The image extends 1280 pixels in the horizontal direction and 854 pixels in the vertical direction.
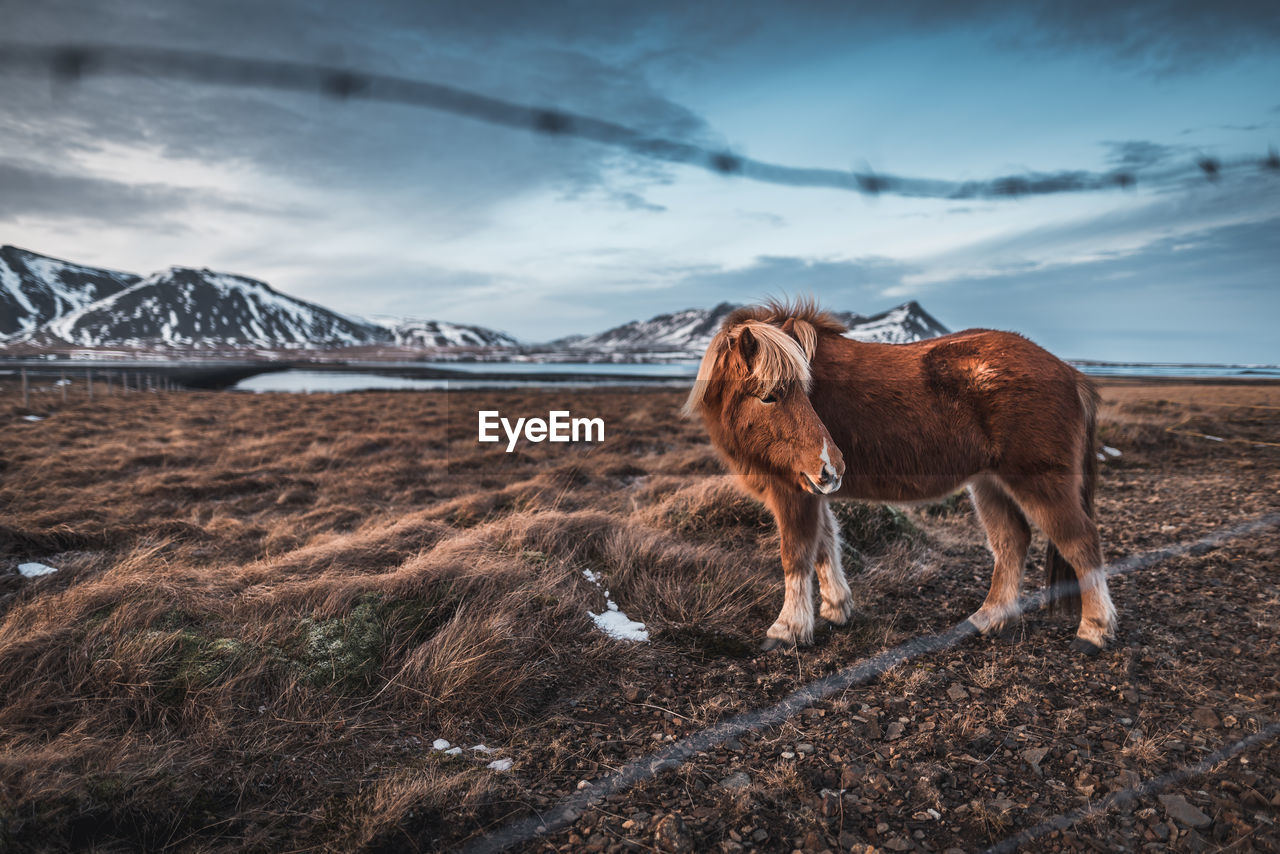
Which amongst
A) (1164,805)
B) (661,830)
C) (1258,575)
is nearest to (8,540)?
(661,830)

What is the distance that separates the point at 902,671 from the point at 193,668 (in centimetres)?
419

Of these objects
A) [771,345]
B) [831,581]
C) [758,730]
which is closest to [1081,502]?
[831,581]

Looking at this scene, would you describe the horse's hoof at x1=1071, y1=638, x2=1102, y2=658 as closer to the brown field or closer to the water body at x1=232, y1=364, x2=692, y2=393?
the brown field

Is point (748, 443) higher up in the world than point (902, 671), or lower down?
higher up

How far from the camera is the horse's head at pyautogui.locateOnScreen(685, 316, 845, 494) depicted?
3.64 meters

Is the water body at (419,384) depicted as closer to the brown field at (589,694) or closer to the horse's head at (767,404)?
the brown field at (589,694)

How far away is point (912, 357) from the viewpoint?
4.25 meters

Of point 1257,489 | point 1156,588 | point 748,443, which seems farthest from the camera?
point 1257,489

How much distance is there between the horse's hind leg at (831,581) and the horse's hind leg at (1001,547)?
3.09 ft

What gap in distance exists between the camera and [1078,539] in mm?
4059

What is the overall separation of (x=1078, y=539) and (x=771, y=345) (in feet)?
8.36

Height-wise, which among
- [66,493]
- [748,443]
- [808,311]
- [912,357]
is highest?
[808,311]

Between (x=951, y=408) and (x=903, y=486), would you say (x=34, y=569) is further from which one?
(x=951, y=408)

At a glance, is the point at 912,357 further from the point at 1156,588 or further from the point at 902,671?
the point at 1156,588
